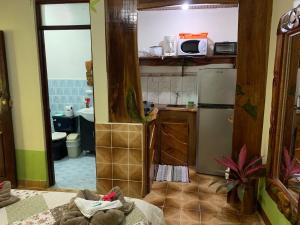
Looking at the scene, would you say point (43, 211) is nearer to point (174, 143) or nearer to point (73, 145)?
point (174, 143)

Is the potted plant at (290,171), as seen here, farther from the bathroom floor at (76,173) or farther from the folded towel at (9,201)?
the bathroom floor at (76,173)

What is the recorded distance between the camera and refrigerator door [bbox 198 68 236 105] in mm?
3291

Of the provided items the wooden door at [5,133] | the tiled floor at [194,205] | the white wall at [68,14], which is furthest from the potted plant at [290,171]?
the wooden door at [5,133]

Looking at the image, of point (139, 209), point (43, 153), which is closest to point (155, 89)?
point (43, 153)

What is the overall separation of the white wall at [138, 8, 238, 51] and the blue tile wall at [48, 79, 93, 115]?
1256mm

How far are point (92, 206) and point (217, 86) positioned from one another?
242 cm

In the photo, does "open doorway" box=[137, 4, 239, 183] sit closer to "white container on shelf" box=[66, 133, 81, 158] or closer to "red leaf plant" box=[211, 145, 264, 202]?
"red leaf plant" box=[211, 145, 264, 202]

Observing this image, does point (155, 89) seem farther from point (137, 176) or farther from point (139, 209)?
point (139, 209)

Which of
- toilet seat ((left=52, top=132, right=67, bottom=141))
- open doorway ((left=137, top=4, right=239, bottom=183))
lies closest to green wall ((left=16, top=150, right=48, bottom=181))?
toilet seat ((left=52, top=132, right=67, bottom=141))

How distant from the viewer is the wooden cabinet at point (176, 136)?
12.3ft

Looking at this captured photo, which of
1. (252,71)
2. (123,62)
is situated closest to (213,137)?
(252,71)

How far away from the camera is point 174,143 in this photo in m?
3.82

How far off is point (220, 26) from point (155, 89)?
144 centimetres

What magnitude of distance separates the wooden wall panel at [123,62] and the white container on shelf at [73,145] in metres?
1.56
